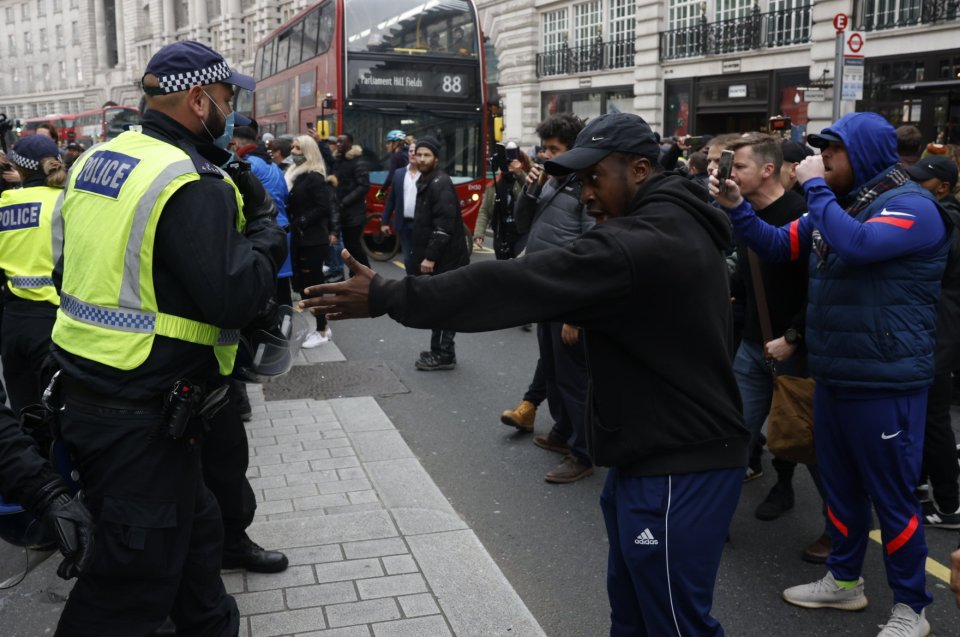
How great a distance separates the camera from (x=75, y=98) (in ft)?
261

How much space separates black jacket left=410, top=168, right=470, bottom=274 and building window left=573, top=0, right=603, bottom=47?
2103 centimetres

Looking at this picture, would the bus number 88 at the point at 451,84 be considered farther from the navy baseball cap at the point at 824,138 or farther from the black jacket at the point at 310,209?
the navy baseball cap at the point at 824,138

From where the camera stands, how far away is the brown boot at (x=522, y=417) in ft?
19.5

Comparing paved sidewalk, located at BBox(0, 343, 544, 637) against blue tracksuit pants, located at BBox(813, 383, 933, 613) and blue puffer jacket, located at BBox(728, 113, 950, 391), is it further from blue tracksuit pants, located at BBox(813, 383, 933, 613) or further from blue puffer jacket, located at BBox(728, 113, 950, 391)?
blue puffer jacket, located at BBox(728, 113, 950, 391)

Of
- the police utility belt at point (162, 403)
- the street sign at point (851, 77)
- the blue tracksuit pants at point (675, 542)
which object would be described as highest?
the street sign at point (851, 77)

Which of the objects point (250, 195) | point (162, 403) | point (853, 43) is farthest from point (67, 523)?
point (853, 43)

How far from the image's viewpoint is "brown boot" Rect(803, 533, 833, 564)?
4125 millimetres

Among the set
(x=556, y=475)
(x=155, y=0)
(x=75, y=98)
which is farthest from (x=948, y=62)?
(x=75, y=98)

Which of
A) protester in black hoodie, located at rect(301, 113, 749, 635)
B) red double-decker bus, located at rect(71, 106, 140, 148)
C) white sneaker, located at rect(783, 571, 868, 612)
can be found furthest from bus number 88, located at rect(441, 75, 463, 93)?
red double-decker bus, located at rect(71, 106, 140, 148)

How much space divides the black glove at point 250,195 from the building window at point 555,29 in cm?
2690

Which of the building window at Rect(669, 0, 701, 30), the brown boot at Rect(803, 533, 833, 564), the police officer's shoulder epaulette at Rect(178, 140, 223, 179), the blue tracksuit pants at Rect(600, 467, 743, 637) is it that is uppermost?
the building window at Rect(669, 0, 701, 30)

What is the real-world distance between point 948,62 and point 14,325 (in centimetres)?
1758

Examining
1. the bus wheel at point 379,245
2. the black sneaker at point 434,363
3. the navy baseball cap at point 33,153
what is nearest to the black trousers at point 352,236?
the black sneaker at point 434,363

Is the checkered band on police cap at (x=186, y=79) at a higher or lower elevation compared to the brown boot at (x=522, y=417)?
higher
